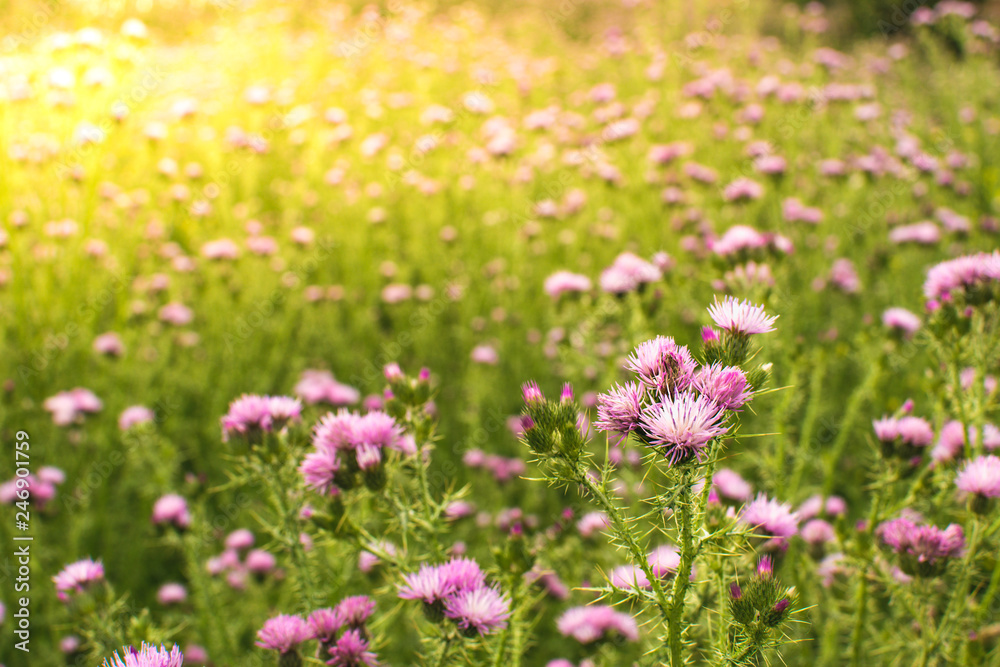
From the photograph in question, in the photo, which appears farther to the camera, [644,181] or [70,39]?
[644,181]

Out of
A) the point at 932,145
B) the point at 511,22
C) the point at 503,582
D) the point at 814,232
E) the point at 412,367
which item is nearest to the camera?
the point at 503,582

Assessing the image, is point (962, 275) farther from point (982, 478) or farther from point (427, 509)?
point (427, 509)

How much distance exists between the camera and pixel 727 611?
1.18 m

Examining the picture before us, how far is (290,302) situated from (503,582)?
3.09 meters

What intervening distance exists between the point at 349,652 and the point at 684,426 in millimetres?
788

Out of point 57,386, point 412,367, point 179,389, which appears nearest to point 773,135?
point 412,367

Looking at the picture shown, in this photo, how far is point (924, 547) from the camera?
1.36 meters

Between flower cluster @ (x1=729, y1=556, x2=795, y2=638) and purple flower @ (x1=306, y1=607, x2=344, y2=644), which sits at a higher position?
flower cluster @ (x1=729, y1=556, x2=795, y2=638)

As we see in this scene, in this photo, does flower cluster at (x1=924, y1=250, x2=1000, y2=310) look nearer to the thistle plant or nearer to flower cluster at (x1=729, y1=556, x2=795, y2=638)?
the thistle plant

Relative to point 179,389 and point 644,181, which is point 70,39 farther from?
point 644,181

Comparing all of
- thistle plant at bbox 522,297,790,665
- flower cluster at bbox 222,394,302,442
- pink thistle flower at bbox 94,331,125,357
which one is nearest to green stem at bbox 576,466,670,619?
thistle plant at bbox 522,297,790,665

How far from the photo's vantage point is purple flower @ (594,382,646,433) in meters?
1.04

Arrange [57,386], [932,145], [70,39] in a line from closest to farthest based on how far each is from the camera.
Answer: [57,386]
[70,39]
[932,145]

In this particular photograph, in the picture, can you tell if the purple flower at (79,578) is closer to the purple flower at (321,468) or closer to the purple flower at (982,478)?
the purple flower at (321,468)
